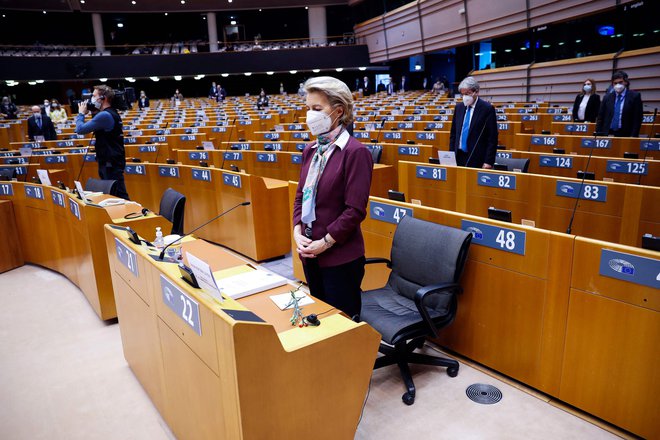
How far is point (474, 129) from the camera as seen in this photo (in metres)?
4.07

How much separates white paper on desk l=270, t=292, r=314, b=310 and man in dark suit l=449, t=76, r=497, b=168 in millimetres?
2631

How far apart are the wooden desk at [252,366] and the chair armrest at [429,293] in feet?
1.74

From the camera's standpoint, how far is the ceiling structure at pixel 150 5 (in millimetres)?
20094

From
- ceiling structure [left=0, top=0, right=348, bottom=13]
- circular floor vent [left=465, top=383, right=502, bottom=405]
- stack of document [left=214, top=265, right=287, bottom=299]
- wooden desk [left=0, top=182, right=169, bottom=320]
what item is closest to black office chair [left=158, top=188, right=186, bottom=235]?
wooden desk [left=0, top=182, right=169, bottom=320]

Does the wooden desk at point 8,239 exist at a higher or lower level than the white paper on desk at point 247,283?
lower

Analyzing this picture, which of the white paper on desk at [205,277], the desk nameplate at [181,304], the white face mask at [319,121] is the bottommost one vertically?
the desk nameplate at [181,304]

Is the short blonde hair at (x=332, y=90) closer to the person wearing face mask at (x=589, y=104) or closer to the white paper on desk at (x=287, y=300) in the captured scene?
the white paper on desk at (x=287, y=300)

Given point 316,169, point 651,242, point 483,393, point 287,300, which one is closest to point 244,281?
point 287,300

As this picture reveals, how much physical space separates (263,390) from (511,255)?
4.70 feet

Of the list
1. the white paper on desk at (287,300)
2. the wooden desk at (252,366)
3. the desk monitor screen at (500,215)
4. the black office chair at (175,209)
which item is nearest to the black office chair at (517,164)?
the desk monitor screen at (500,215)

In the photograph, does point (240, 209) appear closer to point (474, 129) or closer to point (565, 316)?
point (474, 129)

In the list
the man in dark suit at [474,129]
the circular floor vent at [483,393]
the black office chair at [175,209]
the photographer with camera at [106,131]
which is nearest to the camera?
the circular floor vent at [483,393]

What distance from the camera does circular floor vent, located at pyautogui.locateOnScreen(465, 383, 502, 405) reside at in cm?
230

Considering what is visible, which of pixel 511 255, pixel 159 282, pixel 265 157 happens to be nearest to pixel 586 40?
pixel 265 157
